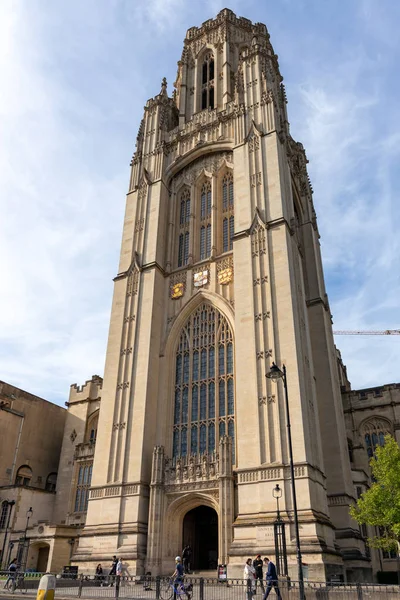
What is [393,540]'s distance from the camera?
80.6 feet

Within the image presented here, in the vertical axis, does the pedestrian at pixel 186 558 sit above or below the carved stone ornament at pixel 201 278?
below

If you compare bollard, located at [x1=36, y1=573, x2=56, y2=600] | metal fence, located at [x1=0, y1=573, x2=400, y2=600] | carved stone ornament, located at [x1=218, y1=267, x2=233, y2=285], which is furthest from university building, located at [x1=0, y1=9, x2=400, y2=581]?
bollard, located at [x1=36, y1=573, x2=56, y2=600]

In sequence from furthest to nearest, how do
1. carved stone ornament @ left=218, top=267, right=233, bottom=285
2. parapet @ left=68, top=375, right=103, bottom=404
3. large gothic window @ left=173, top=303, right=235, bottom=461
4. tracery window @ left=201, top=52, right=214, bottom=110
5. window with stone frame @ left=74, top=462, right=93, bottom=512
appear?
tracery window @ left=201, top=52, right=214, bottom=110
parapet @ left=68, top=375, right=103, bottom=404
window with stone frame @ left=74, top=462, right=93, bottom=512
carved stone ornament @ left=218, top=267, right=233, bottom=285
large gothic window @ left=173, top=303, right=235, bottom=461

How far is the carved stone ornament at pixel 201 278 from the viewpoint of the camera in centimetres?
3274

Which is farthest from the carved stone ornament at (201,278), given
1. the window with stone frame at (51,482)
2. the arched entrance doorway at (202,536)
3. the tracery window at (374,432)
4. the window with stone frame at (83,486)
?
the window with stone frame at (51,482)

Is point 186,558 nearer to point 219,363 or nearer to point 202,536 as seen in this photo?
point 202,536

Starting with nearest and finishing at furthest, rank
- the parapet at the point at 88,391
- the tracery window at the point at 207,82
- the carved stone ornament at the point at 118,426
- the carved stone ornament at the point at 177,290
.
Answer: the carved stone ornament at the point at 118,426 < the carved stone ornament at the point at 177,290 < the parapet at the point at 88,391 < the tracery window at the point at 207,82

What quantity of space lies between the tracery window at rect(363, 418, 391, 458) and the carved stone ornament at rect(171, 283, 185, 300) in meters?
18.3

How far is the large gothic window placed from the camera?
27.7 metres

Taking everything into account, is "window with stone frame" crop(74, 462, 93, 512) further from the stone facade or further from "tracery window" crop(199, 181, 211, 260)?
"tracery window" crop(199, 181, 211, 260)

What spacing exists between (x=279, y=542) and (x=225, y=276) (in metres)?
16.3

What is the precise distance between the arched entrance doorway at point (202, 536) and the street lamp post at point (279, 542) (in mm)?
7742

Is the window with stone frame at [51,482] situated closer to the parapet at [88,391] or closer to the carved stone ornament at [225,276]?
the parapet at [88,391]

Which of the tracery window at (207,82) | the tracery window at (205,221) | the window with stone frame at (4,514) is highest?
the tracery window at (207,82)
